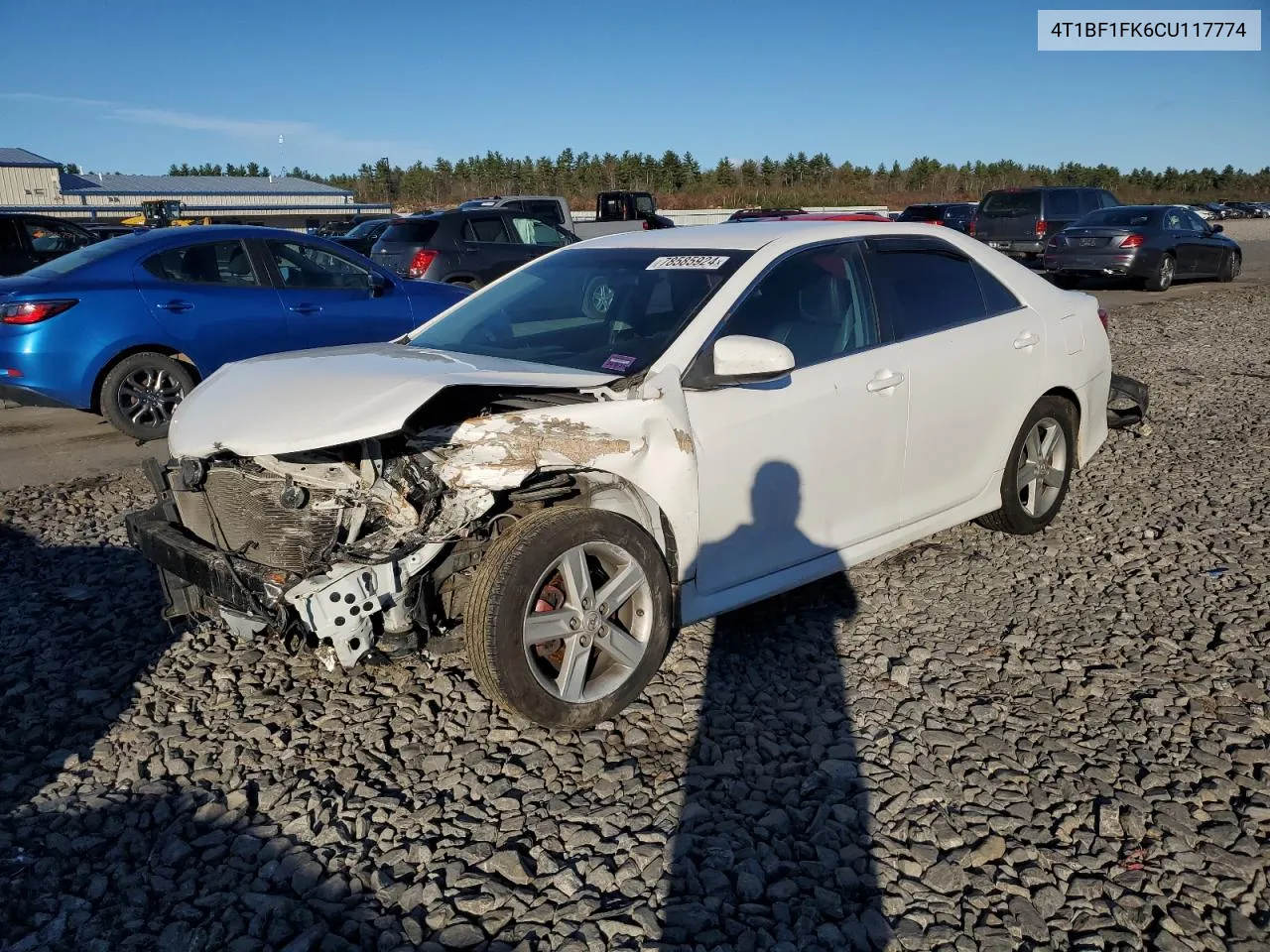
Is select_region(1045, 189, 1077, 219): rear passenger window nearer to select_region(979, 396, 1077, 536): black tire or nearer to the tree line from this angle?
select_region(979, 396, 1077, 536): black tire

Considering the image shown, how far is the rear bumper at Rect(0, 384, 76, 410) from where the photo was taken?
25.3 ft

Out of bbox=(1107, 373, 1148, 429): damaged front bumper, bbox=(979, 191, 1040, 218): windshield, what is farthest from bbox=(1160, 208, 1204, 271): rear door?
bbox=(1107, 373, 1148, 429): damaged front bumper

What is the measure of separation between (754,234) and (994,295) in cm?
142

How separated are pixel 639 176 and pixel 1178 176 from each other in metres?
53.5

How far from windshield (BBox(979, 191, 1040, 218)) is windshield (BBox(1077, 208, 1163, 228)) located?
271cm

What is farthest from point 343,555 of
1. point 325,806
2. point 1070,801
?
point 1070,801

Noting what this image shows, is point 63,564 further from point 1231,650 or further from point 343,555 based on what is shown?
point 1231,650

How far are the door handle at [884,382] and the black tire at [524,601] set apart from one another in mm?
1297

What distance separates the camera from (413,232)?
14.5 m

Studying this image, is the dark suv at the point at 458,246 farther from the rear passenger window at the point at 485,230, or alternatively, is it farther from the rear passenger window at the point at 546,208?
the rear passenger window at the point at 546,208

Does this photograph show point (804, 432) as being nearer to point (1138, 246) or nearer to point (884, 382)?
point (884, 382)

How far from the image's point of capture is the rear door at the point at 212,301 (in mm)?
8094

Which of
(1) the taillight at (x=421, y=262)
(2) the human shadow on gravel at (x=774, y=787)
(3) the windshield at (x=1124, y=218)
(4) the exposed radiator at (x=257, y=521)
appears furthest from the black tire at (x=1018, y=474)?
(3) the windshield at (x=1124, y=218)

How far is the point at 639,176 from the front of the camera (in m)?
69.1
